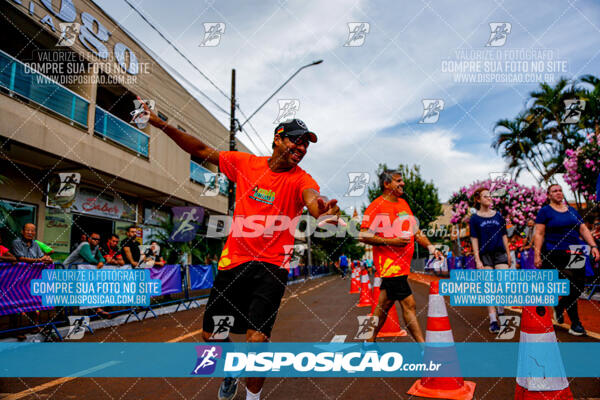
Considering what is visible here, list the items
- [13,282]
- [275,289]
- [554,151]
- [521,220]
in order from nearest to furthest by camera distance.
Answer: [275,289] < [13,282] < [521,220] < [554,151]

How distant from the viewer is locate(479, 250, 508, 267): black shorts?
19.3 feet

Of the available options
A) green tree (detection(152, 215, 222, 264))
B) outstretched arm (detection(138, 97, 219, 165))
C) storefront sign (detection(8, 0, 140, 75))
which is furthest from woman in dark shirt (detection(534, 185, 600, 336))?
storefront sign (detection(8, 0, 140, 75))

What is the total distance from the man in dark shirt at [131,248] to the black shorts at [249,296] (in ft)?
23.2

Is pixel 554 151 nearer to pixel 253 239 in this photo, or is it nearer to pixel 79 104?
pixel 79 104

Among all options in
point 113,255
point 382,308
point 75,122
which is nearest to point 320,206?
point 382,308

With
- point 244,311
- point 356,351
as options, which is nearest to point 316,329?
point 356,351

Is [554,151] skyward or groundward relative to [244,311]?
skyward

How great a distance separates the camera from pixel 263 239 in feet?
9.94

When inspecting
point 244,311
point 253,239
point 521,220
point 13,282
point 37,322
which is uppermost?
point 521,220

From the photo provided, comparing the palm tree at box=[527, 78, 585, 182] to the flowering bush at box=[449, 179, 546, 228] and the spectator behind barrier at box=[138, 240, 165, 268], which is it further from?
the spectator behind barrier at box=[138, 240, 165, 268]

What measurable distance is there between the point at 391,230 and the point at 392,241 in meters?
0.17

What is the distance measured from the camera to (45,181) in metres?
12.8

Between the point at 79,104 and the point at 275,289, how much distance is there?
12691 millimetres

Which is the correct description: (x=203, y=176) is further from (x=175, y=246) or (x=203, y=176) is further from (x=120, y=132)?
(x=175, y=246)
